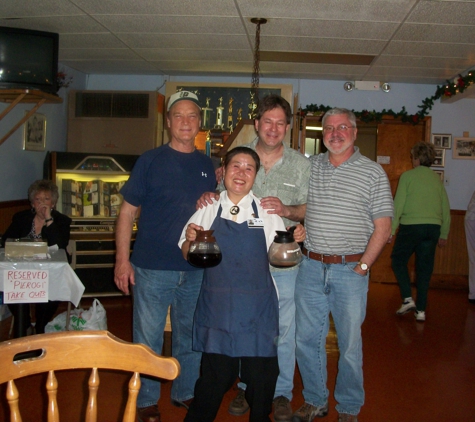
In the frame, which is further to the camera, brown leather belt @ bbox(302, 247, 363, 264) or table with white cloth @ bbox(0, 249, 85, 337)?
table with white cloth @ bbox(0, 249, 85, 337)

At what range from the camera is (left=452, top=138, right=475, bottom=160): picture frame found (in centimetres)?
665

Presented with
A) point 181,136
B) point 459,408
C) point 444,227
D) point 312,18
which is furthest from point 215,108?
point 459,408

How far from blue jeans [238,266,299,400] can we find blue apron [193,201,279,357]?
41 centimetres

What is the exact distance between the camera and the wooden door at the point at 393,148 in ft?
22.0

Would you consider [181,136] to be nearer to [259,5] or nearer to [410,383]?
[259,5]

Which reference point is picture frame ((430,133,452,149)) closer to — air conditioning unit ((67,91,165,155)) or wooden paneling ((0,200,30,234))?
air conditioning unit ((67,91,165,155))

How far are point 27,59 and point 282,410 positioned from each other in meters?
3.57

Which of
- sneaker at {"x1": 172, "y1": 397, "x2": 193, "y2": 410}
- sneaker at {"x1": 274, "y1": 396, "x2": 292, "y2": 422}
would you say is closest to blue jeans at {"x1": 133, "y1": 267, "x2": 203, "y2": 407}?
sneaker at {"x1": 172, "y1": 397, "x2": 193, "y2": 410}

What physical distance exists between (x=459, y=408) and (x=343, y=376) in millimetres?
991

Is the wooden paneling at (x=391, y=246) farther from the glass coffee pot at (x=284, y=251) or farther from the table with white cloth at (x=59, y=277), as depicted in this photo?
the glass coffee pot at (x=284, y=251)

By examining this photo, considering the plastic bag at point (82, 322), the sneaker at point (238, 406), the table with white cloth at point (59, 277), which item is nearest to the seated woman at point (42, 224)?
the plastic bag at point (82, 322)

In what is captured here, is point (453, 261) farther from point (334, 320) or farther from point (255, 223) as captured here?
point (255, 223)

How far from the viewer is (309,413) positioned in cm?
258

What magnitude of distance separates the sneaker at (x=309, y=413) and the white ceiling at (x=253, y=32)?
2.77 metres
